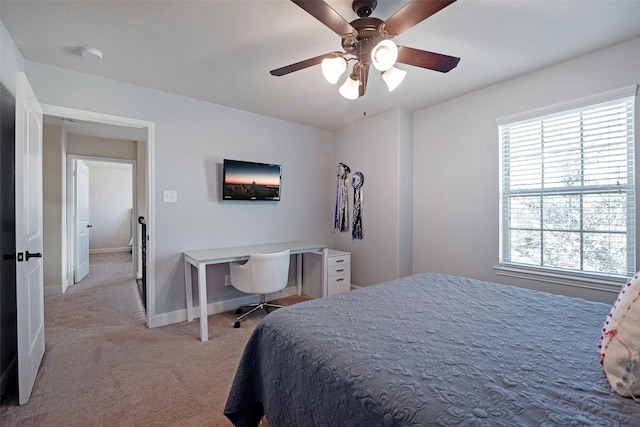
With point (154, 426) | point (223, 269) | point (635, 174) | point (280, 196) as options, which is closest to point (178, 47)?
point (280, 196)

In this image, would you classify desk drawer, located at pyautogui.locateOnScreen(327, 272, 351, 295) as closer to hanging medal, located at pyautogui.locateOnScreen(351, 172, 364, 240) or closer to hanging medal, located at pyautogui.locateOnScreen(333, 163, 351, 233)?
hanging medal, located at pyautogui.locateOnScreen(351, 172, 364, 240)

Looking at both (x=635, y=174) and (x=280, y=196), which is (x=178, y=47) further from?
(x=635, y=174)

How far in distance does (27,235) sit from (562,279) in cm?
392

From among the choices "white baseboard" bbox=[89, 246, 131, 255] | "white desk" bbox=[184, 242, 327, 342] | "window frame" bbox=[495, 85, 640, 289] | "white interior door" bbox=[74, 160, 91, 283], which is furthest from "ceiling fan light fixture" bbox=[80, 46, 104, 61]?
"white baseboard" bbox=[89, 246, 131, 255]

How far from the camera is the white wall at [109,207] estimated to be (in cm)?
754

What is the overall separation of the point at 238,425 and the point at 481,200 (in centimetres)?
276

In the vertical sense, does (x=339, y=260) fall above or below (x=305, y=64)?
below

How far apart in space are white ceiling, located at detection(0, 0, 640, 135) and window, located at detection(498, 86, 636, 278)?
1.66ft

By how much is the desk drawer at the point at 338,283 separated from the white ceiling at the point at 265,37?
2.19 metres

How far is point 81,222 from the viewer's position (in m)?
4.80

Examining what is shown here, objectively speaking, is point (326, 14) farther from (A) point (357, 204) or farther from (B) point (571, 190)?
(A) point (357, 204)

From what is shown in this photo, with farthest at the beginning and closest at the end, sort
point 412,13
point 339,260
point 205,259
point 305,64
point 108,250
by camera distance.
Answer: point 108,250 < point 339,260 < point 205,259 < point 305,64 < point 412,13

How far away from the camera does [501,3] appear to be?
1666 mm

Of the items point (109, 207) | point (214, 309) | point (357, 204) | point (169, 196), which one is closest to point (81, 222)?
point (169, 196)
